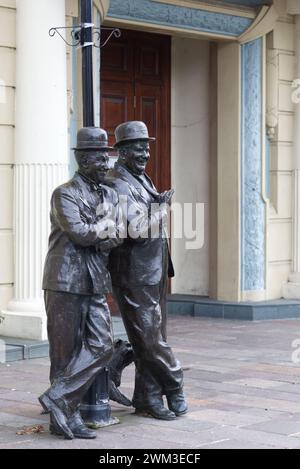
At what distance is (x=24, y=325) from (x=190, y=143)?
5107 mm

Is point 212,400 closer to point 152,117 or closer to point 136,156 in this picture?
point 136,156

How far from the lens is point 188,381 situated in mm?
9039

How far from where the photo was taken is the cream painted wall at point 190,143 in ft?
47.8

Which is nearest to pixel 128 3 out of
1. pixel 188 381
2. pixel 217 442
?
pixel 188 381

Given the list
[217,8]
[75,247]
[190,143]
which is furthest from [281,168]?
[75,247]

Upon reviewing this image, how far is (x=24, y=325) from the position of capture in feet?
34.4

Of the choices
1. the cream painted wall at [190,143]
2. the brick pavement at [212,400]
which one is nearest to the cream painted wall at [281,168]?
the cream painted wall at [190,143]

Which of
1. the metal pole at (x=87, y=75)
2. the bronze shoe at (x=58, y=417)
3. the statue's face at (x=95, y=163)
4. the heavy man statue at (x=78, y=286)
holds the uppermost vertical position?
the metal pole at (x=87, y=75)

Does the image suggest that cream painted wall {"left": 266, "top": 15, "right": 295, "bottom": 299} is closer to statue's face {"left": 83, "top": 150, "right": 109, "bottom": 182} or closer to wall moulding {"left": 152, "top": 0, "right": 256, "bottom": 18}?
wall moulding {"left": 152, "top": 0, "right": 256, "bottom": 18}

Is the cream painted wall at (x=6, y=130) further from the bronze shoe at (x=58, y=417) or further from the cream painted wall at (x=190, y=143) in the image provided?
the cream painted wall at (x=190, y=143)

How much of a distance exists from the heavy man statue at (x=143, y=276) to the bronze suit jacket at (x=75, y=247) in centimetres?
26

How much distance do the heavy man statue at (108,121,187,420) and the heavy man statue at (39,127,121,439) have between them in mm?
237

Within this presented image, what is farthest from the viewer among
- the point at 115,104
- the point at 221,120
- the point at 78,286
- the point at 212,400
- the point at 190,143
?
the point at 190,143
